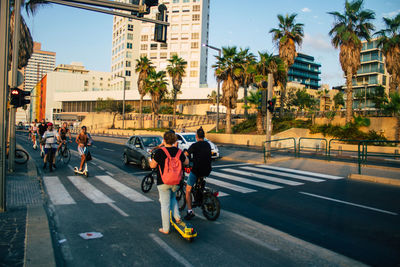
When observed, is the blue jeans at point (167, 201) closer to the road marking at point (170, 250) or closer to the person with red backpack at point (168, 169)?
the person with red backpack at point (168, 169)

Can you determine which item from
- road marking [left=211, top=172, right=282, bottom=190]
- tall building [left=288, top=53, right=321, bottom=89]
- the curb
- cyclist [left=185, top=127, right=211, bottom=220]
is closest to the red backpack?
cyclist [left=185, top=127, right=211, bottom=220]

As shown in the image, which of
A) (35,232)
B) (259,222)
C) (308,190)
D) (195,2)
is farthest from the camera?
(195,2)

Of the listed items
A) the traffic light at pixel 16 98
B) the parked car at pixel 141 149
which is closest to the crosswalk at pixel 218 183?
the parked car at pixel 141 149

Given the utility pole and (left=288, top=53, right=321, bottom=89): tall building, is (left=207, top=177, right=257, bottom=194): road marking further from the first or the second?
(left=288, top=53, right=321, bottom=89): tall building

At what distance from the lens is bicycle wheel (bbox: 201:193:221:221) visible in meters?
6.25

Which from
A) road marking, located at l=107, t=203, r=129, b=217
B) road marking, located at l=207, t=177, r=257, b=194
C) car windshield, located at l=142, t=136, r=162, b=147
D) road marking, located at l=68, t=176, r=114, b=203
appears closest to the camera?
road marking, located at l=107, t=203, r=129, b=217

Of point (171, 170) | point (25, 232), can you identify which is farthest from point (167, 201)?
point (25, 232)

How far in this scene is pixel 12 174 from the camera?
11.0 metres

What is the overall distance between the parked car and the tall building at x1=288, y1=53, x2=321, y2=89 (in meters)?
109

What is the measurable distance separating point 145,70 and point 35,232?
46.5m

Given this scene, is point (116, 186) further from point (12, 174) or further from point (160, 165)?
point (160, 165)

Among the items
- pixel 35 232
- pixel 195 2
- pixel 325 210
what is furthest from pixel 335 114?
pixel 195 2

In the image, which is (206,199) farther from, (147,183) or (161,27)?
(161,27)

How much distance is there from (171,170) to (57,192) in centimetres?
551
